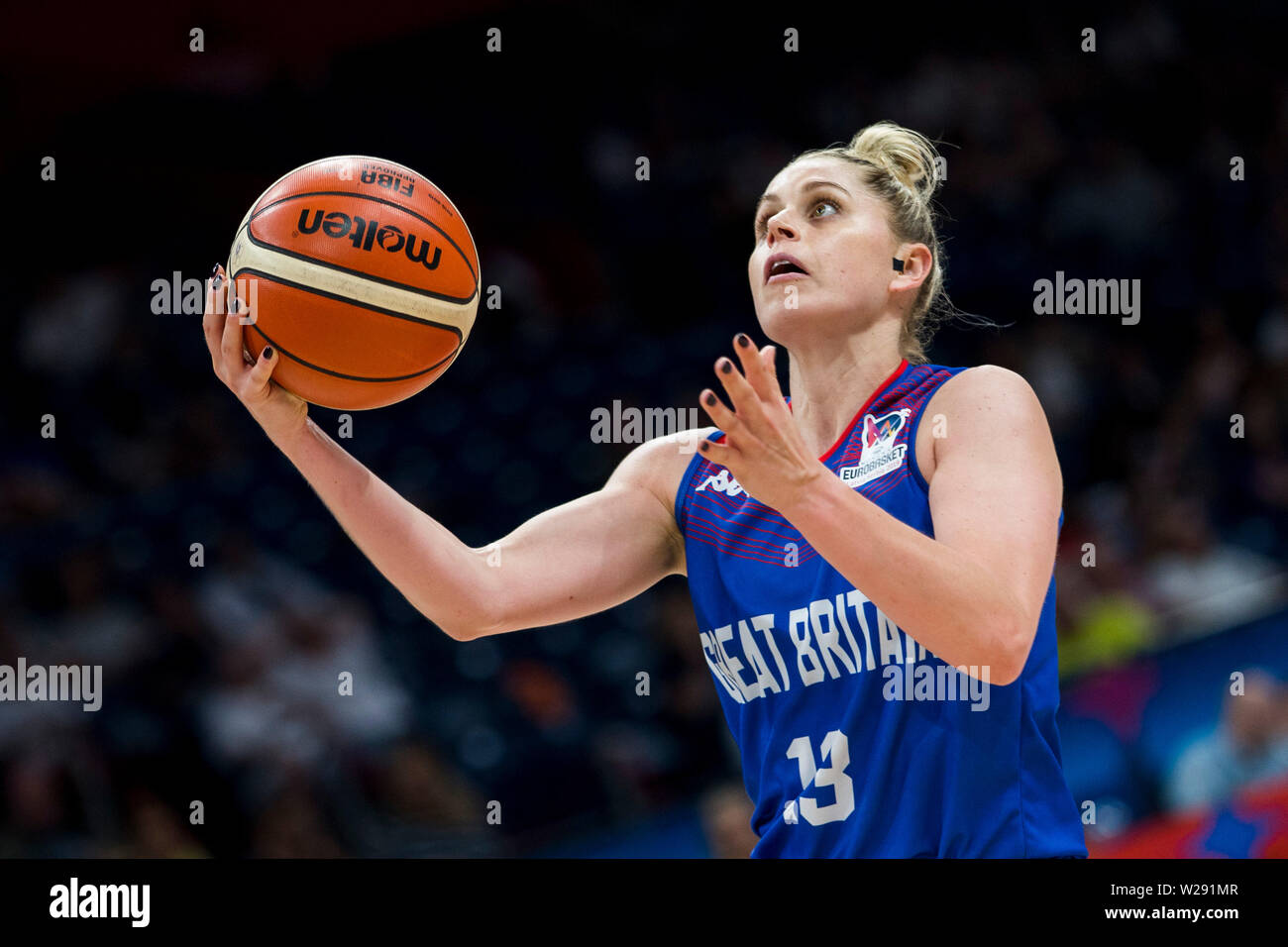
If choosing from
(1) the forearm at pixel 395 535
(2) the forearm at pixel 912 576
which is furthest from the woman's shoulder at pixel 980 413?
(1) the forearm at pixel 395 535

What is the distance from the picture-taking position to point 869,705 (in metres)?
2.43

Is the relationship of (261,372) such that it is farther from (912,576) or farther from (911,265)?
(911,265)

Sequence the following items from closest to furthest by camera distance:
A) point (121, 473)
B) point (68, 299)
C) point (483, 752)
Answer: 1. point (483, 752)
2. point (121, 473)
3. point (68, 299)

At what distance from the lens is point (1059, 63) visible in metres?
8.27

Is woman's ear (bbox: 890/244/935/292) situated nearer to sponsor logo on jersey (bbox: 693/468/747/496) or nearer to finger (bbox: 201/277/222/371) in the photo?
sponsor logo on jersey (bbox: 693/468/747/496)

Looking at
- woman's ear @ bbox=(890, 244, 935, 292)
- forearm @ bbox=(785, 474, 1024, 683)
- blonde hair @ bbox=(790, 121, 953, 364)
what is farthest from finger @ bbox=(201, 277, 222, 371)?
woman's ear @ bbox=(890, 244, 935, 292)

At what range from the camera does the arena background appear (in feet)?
18.7

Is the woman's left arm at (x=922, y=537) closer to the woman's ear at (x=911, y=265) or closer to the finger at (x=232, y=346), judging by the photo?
the woman's ear at (x=911, y=265)

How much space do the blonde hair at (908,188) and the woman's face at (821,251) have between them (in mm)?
45

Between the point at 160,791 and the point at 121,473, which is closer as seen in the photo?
the point at 160,791

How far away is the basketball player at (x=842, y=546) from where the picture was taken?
81.0 inches

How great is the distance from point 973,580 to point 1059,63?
7028 millimetres

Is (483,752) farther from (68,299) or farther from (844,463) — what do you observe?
(68,299)
